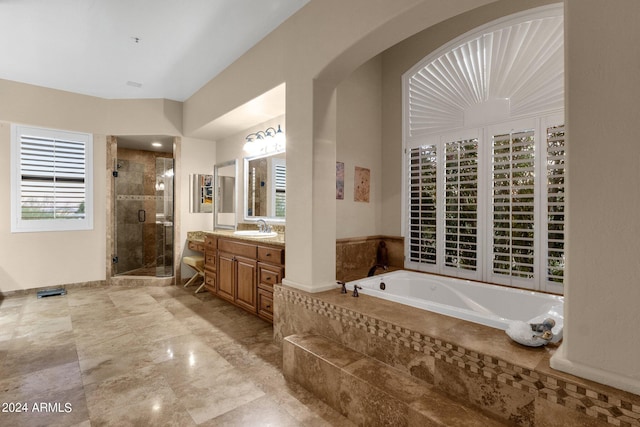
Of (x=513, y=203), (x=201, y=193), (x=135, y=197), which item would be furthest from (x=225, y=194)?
(x=513, y=203)

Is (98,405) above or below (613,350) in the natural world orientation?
below

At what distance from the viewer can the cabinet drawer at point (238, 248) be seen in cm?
314

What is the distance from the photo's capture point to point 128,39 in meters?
2.93

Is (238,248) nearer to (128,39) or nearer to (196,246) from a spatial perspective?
(196,246)

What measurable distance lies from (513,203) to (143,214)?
5.74 metres

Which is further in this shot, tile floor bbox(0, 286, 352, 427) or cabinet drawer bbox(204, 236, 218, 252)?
cabinet drawer bbox(204, 236, 218, 252)

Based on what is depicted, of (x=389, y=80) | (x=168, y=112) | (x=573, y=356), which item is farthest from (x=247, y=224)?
(x=573, y=356)

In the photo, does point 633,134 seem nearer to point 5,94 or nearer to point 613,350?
point 613,350

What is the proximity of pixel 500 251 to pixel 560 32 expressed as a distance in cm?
169

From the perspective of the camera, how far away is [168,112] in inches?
179

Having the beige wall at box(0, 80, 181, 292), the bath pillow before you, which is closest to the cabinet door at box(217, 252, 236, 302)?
the beige wall at box(0, 80, 181, 292)

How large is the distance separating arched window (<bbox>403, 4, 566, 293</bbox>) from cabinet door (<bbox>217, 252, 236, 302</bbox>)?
191cm

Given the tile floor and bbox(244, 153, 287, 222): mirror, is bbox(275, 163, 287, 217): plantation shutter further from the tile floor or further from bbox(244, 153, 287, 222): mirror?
the tile floor

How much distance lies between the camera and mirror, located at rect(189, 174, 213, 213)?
4746 millimetres
